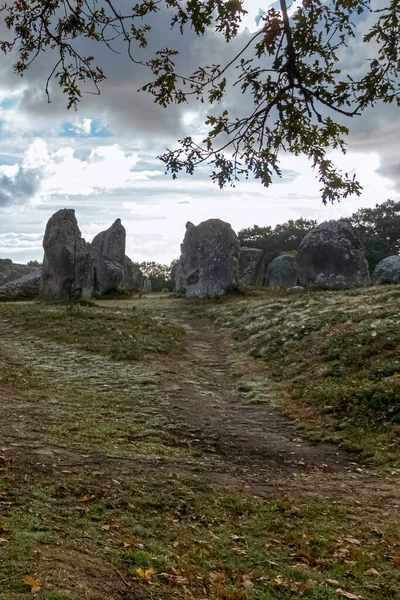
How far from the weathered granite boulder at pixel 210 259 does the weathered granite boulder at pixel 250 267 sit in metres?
9.35

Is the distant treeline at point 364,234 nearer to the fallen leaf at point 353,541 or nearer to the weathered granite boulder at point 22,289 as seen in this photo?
the weathered granite boulder at point 22,289

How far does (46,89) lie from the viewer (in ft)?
27.7

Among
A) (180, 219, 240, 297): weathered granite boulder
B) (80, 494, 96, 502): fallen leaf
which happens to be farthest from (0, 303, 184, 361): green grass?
(80, 494, 96, 502): fallen leaf

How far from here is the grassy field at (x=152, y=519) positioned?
18.4ft

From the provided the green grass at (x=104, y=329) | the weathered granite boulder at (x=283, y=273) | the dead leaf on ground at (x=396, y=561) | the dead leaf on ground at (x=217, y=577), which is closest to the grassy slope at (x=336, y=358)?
the green grass at (x=104, y=329)

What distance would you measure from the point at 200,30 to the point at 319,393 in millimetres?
9289

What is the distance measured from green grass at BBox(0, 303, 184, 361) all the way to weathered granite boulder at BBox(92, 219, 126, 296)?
10.0m

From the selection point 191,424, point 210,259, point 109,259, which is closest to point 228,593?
point 191,424

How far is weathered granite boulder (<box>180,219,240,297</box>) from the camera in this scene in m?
34.0

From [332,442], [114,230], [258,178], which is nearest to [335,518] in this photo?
[332,442]

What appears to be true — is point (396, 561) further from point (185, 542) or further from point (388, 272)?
point (388, 272)

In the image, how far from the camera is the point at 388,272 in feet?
123

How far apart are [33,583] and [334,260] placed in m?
30.5

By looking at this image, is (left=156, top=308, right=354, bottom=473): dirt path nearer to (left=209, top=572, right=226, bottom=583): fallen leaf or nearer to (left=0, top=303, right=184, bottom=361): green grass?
(left=0, top=303, right=184, bottom=361): green grass
